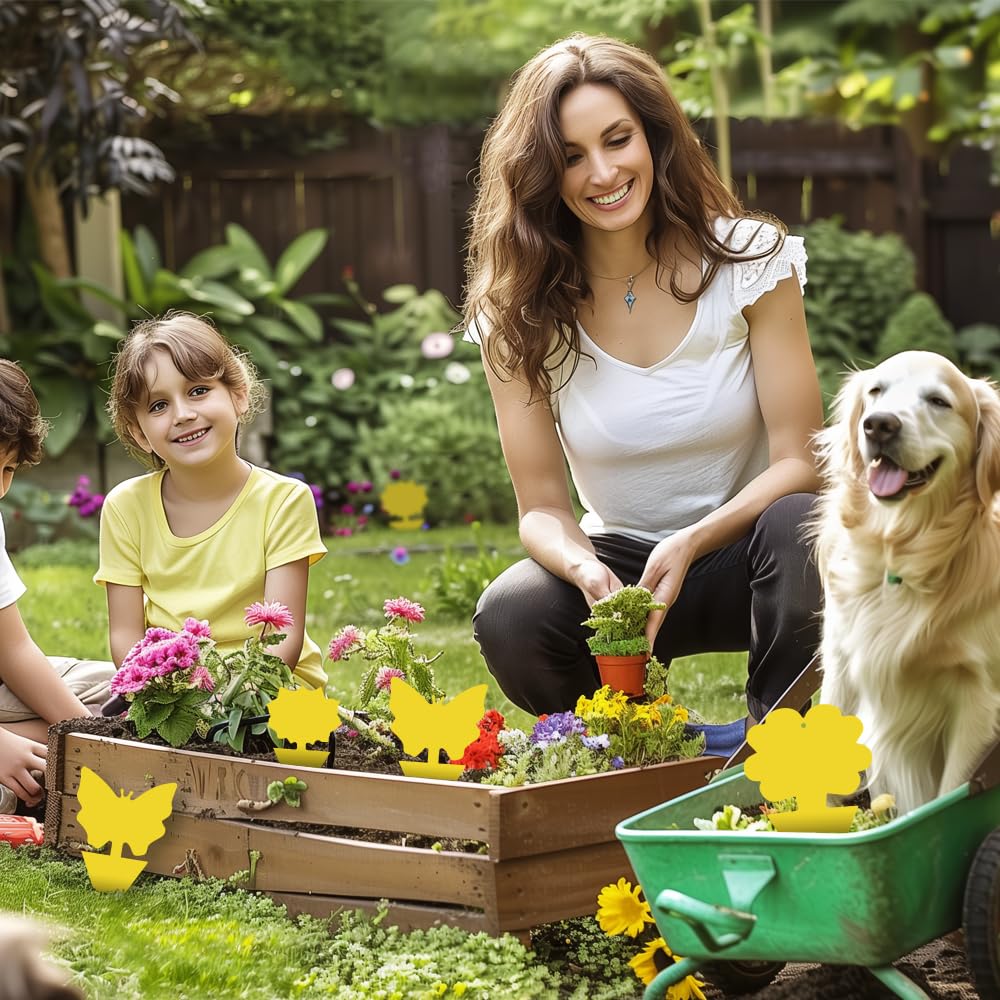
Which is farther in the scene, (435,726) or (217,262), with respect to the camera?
(217,262)

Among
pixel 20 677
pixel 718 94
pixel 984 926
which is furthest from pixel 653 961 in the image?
pixel 718 94

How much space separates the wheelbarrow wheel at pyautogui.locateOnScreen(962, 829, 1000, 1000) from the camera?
1.78 m

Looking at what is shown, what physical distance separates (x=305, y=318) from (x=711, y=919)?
6495 millimetres

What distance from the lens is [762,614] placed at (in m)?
2.64

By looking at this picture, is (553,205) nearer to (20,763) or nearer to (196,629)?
(196,629)

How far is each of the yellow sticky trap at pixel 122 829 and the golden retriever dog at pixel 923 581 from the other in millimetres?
1164

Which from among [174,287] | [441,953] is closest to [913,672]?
[441,953]

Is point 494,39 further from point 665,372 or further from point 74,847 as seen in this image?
point 74,847

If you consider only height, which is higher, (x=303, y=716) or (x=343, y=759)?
(x=303, y=716)

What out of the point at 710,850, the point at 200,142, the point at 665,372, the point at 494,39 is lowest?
the point at 710,850

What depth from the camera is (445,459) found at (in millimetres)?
7137

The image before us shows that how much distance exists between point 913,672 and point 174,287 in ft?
19.9

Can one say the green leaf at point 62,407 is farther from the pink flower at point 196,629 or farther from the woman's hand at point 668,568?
the woman's hand at point 668,568

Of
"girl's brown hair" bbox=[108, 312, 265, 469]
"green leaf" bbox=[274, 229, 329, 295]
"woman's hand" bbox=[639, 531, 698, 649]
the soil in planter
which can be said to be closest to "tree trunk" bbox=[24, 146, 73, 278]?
"green leaf" bbox=[274, 229, 329, 295]
